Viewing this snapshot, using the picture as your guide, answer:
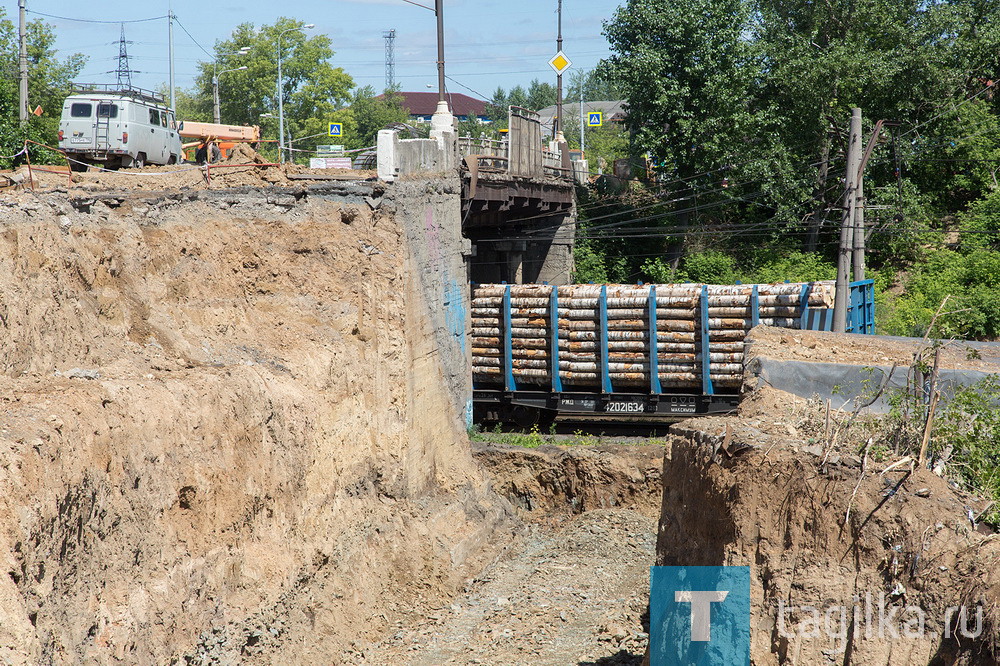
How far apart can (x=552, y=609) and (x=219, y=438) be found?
6.16 m

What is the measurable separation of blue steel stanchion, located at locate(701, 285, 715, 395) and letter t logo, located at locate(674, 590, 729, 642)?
11.0 m

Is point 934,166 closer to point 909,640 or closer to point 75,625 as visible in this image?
point 909,640

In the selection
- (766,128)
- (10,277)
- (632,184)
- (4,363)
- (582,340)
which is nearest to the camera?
(4,363)

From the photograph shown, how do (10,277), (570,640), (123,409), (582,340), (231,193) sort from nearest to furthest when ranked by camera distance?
(123,409) → (10,277) → (570,640) → (231,193) → (582,340)

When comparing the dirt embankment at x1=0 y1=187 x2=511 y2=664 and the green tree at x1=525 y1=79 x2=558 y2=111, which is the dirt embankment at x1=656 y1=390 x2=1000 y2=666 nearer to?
the dirt embankment at x1=0 y1=187 x2=511 y2=664

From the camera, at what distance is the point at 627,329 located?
65.4ft

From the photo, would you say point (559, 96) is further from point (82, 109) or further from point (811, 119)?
point (82, 109)

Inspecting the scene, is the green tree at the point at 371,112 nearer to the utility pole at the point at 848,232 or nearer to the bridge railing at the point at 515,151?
the bridge railing at the point at 515,151

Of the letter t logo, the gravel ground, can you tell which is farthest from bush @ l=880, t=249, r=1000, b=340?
the letter t logo

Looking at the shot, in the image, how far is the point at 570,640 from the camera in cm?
1305

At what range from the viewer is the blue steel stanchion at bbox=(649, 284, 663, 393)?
19.5m

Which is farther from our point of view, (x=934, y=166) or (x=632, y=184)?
(x=632, y=184)

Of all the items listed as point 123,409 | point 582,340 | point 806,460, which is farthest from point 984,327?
point 123,409

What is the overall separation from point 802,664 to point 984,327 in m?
18.8
